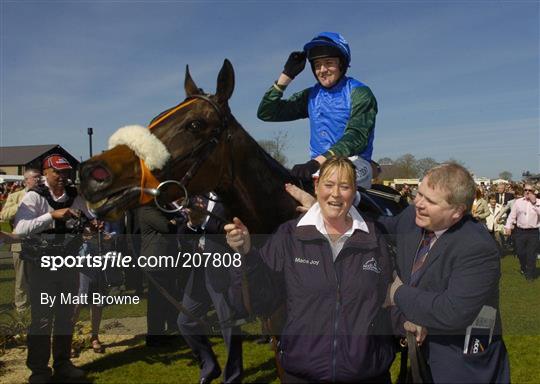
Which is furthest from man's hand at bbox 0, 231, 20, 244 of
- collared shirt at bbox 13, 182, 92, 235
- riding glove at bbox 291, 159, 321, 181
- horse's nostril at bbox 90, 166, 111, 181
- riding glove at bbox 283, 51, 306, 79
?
riding glove at bbox 283, 51, 306, 79

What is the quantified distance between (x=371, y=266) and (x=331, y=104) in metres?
1.50

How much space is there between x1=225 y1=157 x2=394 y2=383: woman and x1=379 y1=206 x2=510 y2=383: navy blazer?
20 cm

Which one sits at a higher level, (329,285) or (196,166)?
(196,166)

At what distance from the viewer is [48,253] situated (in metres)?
4.22

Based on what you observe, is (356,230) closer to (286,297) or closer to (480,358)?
(286,297)

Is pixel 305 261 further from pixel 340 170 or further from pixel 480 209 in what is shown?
pixel 480 209

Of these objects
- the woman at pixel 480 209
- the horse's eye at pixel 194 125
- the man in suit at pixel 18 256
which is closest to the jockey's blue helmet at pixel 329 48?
the horse's eye at pixel 194 125

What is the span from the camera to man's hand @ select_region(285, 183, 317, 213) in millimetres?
2789

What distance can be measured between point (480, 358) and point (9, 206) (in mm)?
6243

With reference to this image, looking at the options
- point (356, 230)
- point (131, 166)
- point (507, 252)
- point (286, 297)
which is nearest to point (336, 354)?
point (286, 297)

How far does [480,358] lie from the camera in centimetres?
220

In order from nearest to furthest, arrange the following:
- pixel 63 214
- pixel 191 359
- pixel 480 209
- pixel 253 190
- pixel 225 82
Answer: pixel 225 82, pixel 253 190, pixel 63 214, pixel 191 359, pixel 480 209

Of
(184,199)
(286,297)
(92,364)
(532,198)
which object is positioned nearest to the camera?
(286,297)

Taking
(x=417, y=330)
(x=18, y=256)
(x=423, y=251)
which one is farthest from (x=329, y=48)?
(x=18, y=256)
